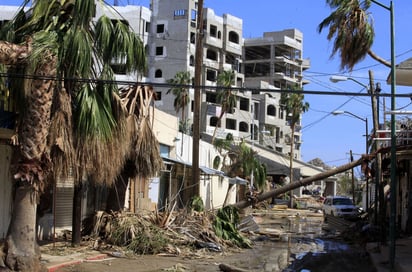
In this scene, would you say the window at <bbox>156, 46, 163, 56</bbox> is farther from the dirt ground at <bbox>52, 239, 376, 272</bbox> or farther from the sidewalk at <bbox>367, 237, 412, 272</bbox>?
the dirt ground at <bbox>52, 239, 376, 272</bbox>

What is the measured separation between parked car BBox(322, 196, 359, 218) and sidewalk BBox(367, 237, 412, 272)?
14.2m

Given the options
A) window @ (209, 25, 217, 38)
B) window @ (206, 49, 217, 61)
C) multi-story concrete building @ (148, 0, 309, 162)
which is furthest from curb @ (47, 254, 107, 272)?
window @ (209, 25, 217, 38)

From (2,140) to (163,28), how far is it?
65.4m

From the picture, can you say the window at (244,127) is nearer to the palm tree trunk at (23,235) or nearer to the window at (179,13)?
the window at (179,13)

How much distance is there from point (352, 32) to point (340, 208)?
18.3 meters

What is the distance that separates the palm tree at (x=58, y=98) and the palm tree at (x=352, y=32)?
11055 millimetres

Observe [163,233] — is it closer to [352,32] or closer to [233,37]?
[352,32]

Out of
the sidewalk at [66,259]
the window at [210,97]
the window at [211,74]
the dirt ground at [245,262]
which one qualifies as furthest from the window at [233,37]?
the sidewalk at [66,259]

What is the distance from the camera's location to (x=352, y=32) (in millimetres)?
21984

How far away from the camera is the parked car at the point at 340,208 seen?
36812mm

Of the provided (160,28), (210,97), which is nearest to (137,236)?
(160,28)

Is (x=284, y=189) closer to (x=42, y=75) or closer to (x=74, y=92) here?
(x=74, y=92)

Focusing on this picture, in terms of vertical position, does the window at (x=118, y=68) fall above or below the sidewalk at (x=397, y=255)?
above

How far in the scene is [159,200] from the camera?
94.5 ft
